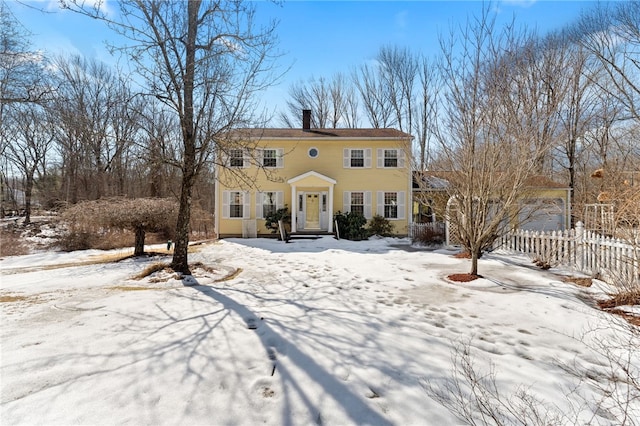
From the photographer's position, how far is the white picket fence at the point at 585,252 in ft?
17.5

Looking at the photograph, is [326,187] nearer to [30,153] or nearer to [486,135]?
[486,135]

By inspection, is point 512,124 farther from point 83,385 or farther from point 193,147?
point 83,385

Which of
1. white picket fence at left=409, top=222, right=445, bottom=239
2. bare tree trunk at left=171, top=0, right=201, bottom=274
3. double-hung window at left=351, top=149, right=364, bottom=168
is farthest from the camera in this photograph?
double-hung window at left=351, top=149, right=364, bottom=168

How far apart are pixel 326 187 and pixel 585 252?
1129 cm

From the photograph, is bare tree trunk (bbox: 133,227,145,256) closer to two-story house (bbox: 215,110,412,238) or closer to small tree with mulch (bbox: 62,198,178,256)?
small tree with mulch (bbox: 62,198,178,256)

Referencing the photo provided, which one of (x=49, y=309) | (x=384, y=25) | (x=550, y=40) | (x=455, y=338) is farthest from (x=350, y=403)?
(x=550, y=40)

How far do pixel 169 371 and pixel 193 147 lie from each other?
5359 millimetres

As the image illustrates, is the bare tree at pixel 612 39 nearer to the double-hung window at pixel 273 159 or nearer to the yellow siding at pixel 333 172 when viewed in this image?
the yellow siding at pixel 333 172

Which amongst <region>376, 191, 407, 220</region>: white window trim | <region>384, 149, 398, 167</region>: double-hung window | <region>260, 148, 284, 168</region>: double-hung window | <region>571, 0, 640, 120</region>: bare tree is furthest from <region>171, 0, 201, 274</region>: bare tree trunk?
<region>571, 0, 640, 120</region>: bare tree

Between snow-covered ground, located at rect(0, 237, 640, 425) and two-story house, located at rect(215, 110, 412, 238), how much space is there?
31.9ft

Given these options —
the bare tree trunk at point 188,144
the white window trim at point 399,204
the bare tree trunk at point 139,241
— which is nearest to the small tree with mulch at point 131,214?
the bare tree trunk at point 139,241

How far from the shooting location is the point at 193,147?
6945 mm

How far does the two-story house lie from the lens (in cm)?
1625

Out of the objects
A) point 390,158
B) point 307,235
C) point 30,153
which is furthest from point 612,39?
point 30,153
